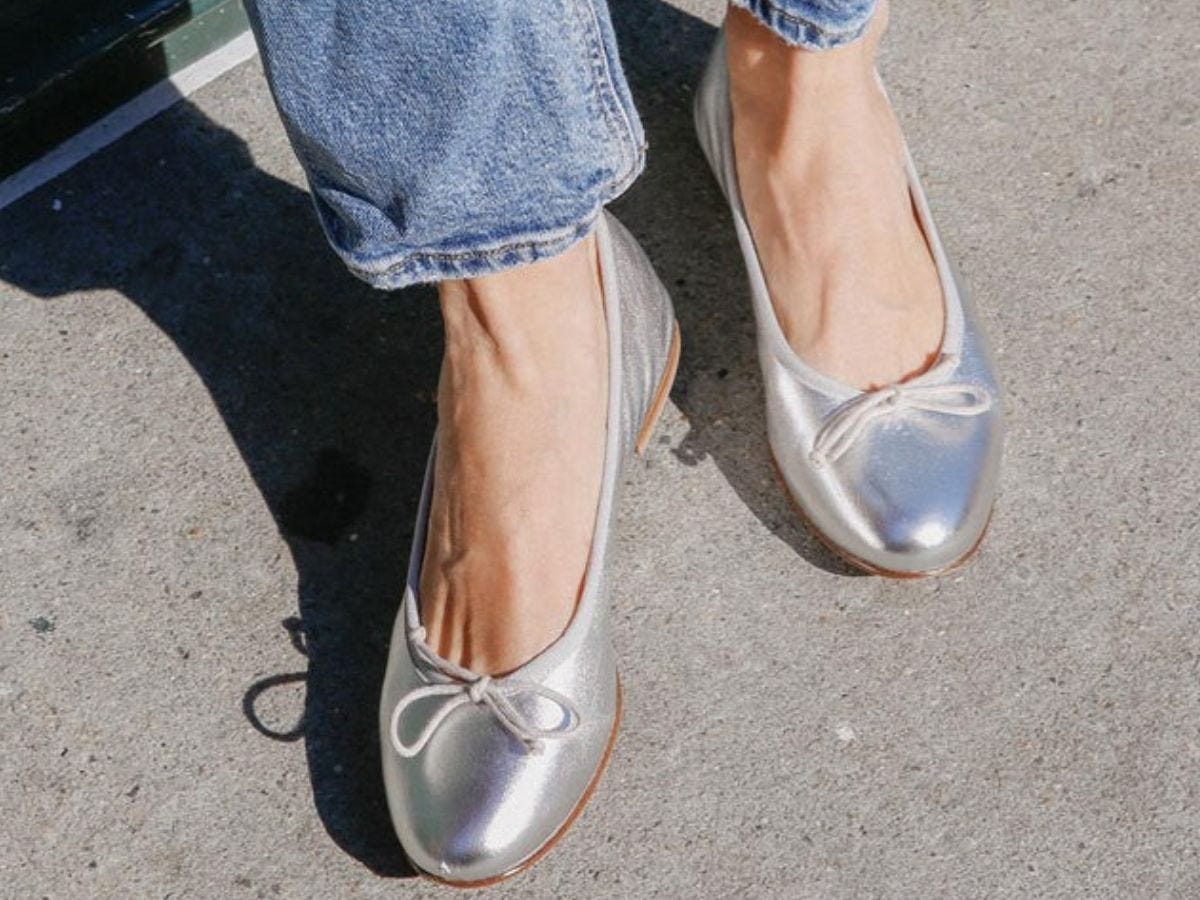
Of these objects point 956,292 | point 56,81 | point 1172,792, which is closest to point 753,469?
point 956,292

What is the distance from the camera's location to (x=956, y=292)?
1.50 meters

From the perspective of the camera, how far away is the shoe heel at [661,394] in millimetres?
1521

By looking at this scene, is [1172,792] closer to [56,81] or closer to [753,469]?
[753,469]

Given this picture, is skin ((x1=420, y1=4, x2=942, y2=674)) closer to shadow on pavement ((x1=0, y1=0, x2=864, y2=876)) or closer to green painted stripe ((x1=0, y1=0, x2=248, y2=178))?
→ shadow on pavement ((x1=0, y1=0, x2=864, y2=876))

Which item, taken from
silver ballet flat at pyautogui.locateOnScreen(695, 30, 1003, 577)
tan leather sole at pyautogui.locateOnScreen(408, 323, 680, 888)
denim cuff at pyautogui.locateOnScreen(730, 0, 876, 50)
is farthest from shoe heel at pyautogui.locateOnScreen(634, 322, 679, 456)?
denim cuff at pyautogui.locateOnScreen(730, 0, 876, 50)

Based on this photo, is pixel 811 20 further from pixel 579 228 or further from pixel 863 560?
pixel 863 560

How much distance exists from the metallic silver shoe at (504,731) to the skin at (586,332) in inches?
0.7

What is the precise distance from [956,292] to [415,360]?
2.06ft

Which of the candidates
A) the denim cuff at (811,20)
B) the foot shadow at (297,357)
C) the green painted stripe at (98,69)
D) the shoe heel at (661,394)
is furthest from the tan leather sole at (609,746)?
the green painted stripe at (98,69)

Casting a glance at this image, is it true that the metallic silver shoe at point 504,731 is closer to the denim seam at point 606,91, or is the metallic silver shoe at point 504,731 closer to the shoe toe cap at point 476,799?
the shoe toe cap at point 476,799

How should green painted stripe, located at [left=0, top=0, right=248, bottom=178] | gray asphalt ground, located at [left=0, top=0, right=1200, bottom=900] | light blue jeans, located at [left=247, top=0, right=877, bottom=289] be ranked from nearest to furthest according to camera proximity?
light blue jeans, located at [left=247, top=0, right=877, bottom=289] → gray asphalt ground, located at [left=0, top=0, right=1200, bottom=900] → green painted stripe, located at [left=0, top=0, right=248, bottom=178]

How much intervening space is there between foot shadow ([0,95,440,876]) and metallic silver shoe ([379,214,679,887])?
0.36 feet

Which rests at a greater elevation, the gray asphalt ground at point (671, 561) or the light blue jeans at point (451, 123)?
the light blue jeans at point (451, 123)

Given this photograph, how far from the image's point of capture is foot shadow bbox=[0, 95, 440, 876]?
148 centimetres
